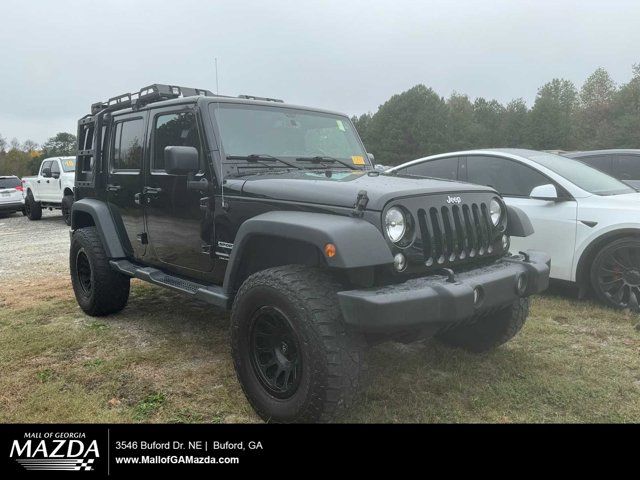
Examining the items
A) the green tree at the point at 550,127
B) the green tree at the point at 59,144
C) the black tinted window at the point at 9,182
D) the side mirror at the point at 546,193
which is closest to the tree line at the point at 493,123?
the green tree at the point at 550,127

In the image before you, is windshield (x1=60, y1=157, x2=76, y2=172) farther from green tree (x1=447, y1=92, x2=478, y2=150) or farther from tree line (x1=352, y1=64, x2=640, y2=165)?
green tree (x1=447, y1=92, x2=478, y2=150)

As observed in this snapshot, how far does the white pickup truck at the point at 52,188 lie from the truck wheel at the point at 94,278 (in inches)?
335

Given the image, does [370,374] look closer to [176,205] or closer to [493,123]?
[176,205]

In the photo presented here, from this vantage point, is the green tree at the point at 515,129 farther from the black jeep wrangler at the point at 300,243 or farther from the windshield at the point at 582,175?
the black jeep wrangler at the point at 300,243

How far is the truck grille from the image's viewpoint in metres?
2.91

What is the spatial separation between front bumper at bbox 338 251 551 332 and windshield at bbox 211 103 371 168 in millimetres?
1523

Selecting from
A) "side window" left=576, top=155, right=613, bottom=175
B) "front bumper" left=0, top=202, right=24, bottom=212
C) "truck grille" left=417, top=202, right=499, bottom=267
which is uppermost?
"side window" left=576, top=155, right=613, bottom=175

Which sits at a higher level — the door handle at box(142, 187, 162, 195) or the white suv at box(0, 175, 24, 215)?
the door handle at box(142, 187, 162, 195)

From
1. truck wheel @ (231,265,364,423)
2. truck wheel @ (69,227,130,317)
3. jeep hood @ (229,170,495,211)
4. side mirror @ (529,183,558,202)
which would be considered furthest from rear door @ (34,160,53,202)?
truck wheel @ (231,265,364,423)

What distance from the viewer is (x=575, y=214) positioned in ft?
16.4

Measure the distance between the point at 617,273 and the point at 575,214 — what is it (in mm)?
662

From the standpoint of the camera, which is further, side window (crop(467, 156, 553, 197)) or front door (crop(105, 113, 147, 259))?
side window (crop(467, 156, 553, 197))

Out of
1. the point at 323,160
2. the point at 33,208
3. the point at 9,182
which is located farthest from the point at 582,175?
the point at 9,182
